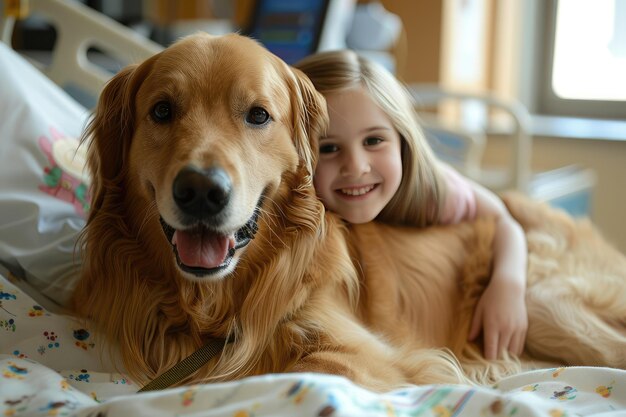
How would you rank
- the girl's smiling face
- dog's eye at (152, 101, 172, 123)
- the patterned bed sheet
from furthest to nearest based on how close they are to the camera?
1. the girl's smiling face
2. dog's eye at (152, 101, 172, 123)
3. the patterned bed sheet

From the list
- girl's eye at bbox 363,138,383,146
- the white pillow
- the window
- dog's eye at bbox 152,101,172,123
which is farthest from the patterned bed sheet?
the window

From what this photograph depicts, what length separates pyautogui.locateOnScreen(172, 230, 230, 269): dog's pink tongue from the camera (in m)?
1.15

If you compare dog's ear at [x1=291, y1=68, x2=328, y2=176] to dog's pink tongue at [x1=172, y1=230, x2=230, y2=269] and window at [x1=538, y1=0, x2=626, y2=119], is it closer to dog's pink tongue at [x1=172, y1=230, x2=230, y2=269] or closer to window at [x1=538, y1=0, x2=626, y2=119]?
dog's pink tongue at [x1=172, y1=230, x2=230, y2=269]

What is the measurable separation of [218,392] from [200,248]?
33cm

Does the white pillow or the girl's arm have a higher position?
the white pillow

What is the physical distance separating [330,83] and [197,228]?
50 cm

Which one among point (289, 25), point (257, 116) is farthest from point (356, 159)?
point (289, 25)

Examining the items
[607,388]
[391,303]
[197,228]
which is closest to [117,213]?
[197,228]

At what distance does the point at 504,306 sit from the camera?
4.93 ft

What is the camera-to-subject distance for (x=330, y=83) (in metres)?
1.45

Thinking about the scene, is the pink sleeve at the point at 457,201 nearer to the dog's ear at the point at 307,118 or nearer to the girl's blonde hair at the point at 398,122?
the girl's blonde hair at the point at 398,122

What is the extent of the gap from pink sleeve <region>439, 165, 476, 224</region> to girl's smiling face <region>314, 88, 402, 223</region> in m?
0.25

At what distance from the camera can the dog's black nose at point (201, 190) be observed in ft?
3.47

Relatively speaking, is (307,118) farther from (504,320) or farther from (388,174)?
(504,320)
